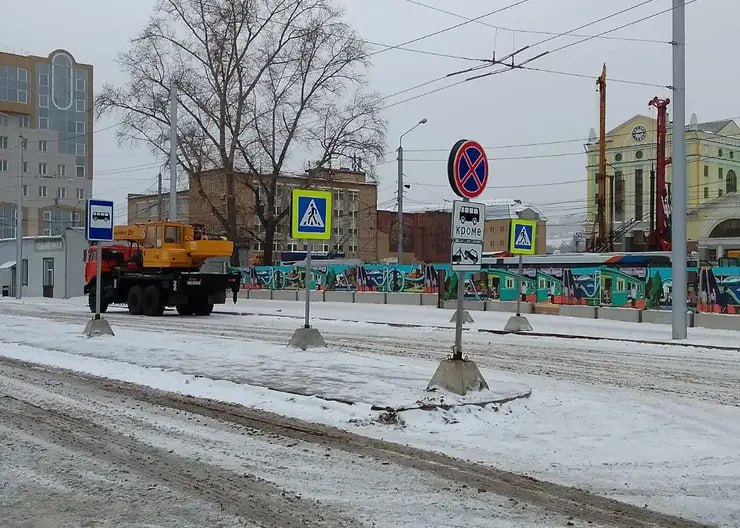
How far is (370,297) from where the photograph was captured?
3572cm

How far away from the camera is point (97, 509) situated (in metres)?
5.50

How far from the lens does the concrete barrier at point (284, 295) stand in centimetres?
3972

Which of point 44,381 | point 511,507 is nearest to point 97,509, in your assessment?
point 511,507

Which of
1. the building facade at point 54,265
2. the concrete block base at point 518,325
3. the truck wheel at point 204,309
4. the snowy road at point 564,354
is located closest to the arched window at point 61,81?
the building facade at point 54,265

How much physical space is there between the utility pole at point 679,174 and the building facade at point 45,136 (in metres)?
81.1

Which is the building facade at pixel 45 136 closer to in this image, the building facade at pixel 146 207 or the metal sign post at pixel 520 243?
the building facade at pixel 146 207

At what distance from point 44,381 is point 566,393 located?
708 centimetres

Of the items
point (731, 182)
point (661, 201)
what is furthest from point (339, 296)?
point (731, 182)

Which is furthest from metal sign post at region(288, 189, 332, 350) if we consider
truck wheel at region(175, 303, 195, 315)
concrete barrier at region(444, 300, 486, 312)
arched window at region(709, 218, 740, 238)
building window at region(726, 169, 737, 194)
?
building window at region(726, 169, 737, 194)

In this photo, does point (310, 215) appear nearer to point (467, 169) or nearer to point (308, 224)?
point (308, 224)

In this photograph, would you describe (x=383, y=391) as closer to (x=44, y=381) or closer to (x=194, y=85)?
(x=44, y=381)

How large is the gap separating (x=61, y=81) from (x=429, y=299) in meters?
87.3

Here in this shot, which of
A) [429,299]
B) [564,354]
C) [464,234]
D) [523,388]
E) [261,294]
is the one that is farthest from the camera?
[261,294]

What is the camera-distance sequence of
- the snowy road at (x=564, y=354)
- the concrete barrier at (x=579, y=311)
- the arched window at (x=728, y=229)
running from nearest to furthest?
1. the snowy road at (x=564, y=354)
2. the concrete barrier at (x=579, y=311)
3. the arched window at (x=728, y=229)
